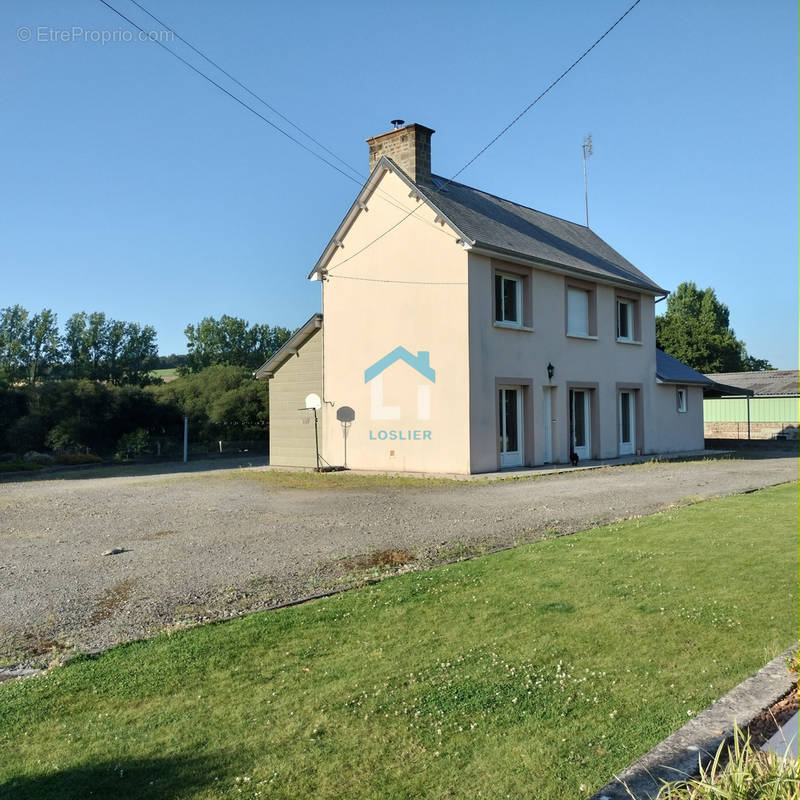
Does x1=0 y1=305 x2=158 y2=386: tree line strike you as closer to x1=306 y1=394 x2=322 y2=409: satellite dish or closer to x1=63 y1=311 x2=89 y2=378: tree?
x1=63 y1=311 x2=89 y2=378: tree

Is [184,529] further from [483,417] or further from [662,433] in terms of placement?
[662,433]

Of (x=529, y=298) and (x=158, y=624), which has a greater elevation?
(x=529, y=298)

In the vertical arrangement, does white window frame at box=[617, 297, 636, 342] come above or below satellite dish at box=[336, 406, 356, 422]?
above

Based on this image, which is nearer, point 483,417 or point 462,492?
point 462,492

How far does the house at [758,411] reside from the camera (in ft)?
115

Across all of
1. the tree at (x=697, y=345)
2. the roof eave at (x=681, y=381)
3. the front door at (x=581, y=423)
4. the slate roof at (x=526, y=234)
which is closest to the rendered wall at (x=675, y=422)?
the roof eave at (x=681, y=381)

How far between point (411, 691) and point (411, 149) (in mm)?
16988

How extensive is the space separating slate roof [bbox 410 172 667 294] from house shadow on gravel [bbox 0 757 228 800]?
14945mm

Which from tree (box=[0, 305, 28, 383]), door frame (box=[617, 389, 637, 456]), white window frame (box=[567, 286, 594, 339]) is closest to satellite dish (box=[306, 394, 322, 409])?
white window frame (box=[567, 286, 594, 339])

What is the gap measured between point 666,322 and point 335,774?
184 ft

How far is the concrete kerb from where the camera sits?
285 cm

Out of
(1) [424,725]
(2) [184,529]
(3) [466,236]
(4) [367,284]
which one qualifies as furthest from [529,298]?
(1) [424,725]

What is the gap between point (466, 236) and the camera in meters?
17.0

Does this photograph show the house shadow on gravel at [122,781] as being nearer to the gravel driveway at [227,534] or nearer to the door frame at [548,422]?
the gravel driveway at [227,534]
